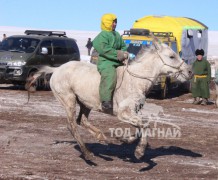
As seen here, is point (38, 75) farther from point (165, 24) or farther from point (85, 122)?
point (165, 24)

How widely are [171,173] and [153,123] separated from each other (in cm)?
557

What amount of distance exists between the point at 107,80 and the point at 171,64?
112 cm

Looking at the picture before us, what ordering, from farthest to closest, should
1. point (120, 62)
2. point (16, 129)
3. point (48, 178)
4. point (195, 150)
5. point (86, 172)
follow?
point (16, 129) → point (195, 150) → point (120, 62) → point (86, 172) → point (48, 178)

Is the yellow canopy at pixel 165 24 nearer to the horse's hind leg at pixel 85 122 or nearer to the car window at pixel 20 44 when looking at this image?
the car window at pixel 20 44

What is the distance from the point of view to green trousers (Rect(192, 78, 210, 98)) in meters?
20.3

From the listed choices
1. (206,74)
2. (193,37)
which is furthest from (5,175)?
(193,37)

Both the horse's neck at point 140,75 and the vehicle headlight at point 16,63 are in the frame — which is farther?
the vehicle headlight at point 16,63

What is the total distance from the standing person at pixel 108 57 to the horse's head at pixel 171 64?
57 centimetres

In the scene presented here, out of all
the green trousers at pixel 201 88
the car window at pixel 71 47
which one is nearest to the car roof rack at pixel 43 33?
the car window at pixel 71 47

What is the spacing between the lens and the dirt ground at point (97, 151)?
917 centimetres

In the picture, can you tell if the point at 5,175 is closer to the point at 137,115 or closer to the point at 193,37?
the point at 137,115

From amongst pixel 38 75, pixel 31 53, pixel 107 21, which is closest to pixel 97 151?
pixel 38 75

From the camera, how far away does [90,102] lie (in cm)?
1027

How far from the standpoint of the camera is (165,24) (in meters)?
24.0
